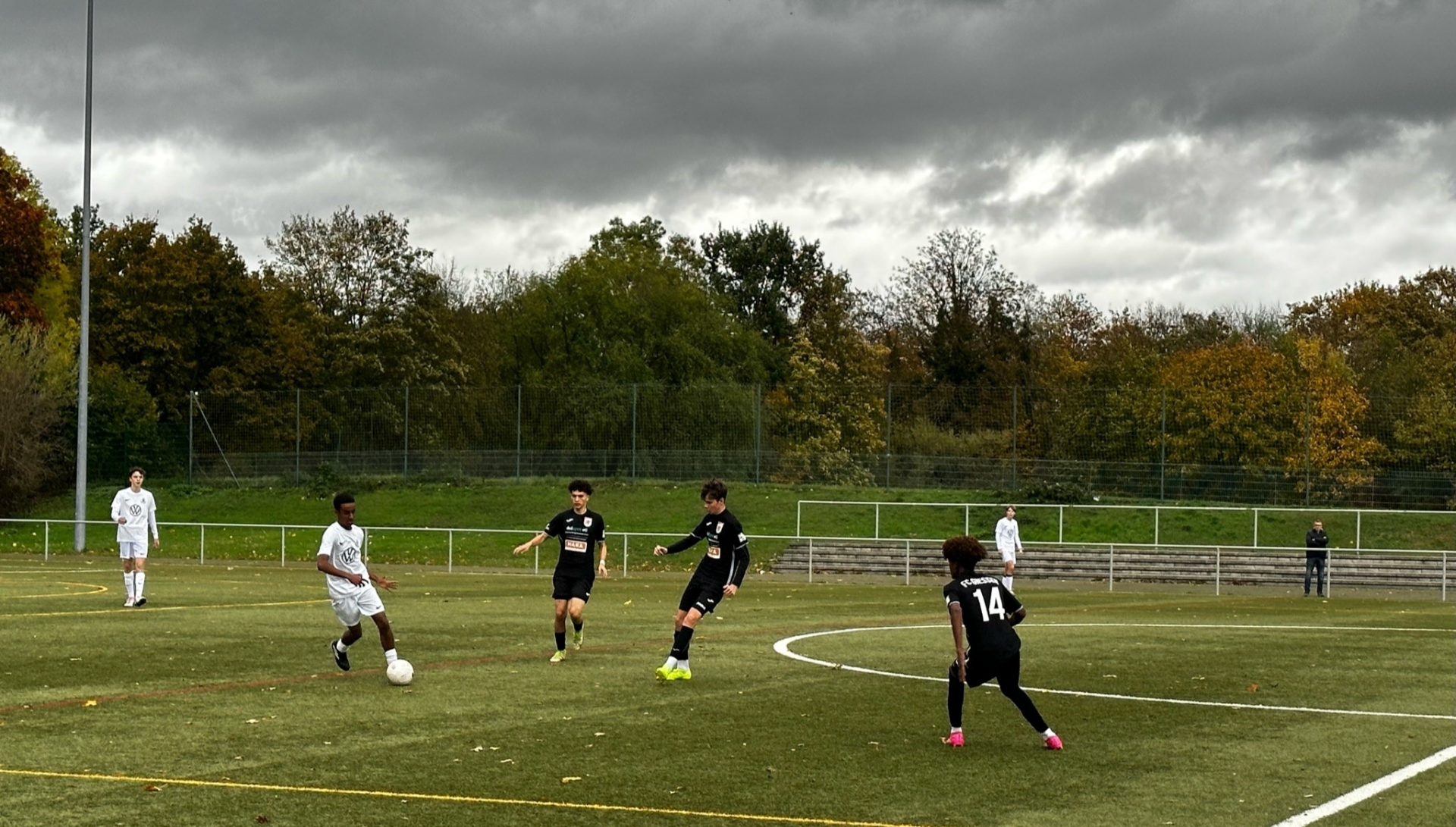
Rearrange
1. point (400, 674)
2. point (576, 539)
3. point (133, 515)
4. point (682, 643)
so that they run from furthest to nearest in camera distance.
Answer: point (133, 515)
point (576, 539)
point (682, 643)
point (400, 674)

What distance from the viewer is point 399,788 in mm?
9031

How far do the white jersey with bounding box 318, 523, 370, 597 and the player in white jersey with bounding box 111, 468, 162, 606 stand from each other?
9854mm

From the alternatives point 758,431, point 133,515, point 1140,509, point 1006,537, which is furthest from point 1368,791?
point 758,431

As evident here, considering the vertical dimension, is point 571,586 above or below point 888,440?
below

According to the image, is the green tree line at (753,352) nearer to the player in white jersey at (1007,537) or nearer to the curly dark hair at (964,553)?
the player in white jersey at (1007,537)

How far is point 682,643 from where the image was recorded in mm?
14539

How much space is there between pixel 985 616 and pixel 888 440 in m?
42.2

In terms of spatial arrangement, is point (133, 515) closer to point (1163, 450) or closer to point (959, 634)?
point (959, 634)

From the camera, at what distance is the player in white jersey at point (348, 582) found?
14414 mm

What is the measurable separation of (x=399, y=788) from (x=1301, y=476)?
44.0 m

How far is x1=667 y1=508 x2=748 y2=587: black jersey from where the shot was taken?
1502 cm

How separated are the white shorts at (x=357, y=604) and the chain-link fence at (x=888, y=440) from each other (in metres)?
35.9

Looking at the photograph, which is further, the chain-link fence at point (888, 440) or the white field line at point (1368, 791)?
the chain-link fence at point (888, 440)

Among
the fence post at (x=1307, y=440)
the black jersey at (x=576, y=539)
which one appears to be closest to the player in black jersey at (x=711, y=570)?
the black jersey at (x=576, y=539)
